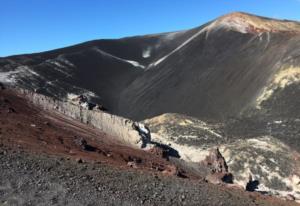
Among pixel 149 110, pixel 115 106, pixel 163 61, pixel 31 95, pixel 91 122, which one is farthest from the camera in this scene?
pixel 163 61

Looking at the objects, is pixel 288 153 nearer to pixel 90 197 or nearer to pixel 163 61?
pixel 90 197

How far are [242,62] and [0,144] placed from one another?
58805 millimetres

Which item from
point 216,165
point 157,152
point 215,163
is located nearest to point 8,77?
point 215,163

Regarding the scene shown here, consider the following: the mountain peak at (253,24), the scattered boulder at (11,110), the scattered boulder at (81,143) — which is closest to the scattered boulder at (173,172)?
the scattered boulder at (81,143)

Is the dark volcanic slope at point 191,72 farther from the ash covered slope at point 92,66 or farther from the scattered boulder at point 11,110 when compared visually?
the scattered boulder at point 11,110

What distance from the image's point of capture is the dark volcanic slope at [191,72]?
6088 centimetres

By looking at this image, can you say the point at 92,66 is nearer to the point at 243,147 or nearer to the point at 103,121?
the point at 243,147

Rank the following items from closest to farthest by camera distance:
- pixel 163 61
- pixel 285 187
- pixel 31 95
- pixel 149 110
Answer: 1. pixel 31 95
2. pixel 285 187
3. pixel 149 110
4. pixel 163 61

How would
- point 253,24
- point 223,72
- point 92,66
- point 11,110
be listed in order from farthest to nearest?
1. point 92,66
2. point 253,24
3. point 223,72
4. point 11,110

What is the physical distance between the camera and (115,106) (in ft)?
238

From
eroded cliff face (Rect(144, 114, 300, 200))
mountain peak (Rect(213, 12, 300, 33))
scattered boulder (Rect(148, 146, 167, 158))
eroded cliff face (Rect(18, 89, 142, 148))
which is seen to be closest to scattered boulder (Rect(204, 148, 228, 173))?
eroded cliff face (Rect(144, 114, 300, 200))

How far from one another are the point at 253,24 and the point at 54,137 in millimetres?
73158

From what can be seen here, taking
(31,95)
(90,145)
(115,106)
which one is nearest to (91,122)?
(31,95)

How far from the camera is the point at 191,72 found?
77.3 meters
